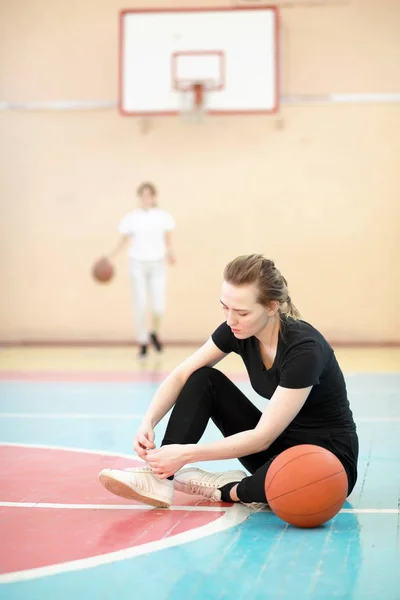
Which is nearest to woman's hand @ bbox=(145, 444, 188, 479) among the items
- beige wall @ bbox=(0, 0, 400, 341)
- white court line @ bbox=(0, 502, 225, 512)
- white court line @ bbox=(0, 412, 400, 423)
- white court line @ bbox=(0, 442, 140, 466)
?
white court line @ bbox=(0, 502, 225, 512)

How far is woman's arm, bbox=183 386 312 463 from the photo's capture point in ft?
10.6

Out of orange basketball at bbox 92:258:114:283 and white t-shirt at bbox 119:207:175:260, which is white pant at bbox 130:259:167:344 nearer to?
white t-shirt at bbox 119:207:175:260

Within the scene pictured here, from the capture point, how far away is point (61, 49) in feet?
39.8

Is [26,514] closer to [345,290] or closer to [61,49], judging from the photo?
[345,290]

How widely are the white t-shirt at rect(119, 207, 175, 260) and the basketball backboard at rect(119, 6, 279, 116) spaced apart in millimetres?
1383

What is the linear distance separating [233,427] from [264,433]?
43 cm

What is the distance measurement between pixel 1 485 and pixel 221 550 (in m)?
1.38

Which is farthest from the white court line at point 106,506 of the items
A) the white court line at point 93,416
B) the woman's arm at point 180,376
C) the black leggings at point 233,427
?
the white court line at point 93,416

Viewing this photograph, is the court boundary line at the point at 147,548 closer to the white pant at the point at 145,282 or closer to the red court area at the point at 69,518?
the red court area at the point at 69,518

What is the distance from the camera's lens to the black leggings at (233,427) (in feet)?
11.3

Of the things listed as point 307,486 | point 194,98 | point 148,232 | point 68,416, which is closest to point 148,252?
point 148,232

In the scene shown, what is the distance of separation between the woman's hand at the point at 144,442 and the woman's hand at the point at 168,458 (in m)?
0.06

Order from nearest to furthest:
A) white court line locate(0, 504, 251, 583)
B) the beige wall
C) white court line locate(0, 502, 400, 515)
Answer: white court line locate(0, 504, 251, 583) < white court line locate(0, 502, 400, 515) < the beige wall

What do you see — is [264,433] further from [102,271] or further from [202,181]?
[202,181]
